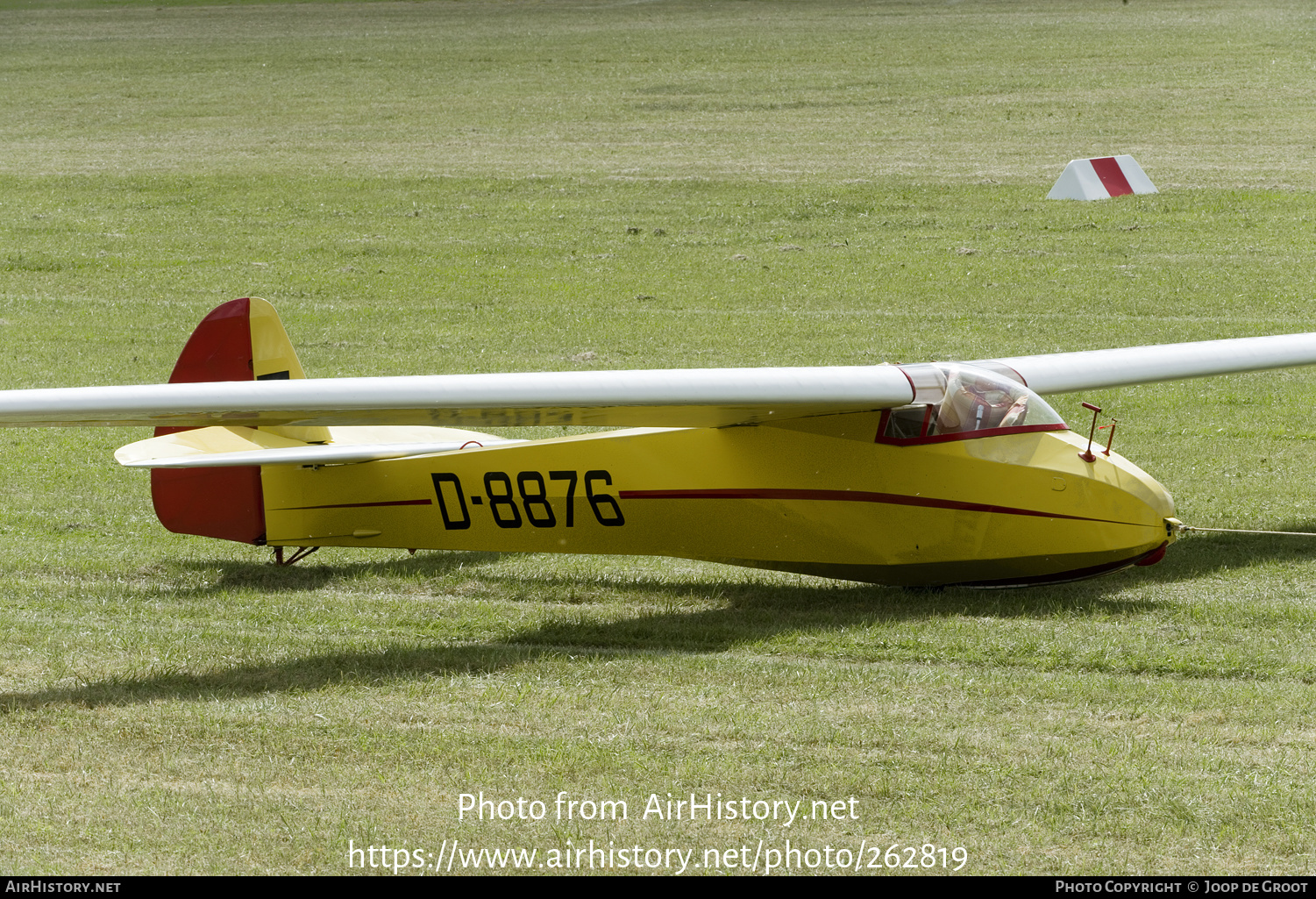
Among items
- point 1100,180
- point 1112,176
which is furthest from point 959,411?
point 1112,176

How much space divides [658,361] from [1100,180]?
13.4 m

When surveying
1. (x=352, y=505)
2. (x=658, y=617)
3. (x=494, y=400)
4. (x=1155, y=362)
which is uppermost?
(x=494, y=400)

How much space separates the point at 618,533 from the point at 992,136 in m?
25.5

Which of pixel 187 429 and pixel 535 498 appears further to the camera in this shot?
pixel 187 429

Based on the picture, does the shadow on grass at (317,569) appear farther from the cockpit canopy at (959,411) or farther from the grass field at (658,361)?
the cockpit canopy at (959,411)

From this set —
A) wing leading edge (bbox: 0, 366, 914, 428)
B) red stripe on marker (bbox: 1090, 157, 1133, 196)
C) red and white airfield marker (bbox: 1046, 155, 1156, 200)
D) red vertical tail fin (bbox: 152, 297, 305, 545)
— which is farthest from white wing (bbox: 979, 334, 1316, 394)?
red stripe on marker (bbox: 1090, 157, 1133, 196)

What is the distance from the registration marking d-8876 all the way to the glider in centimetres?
1

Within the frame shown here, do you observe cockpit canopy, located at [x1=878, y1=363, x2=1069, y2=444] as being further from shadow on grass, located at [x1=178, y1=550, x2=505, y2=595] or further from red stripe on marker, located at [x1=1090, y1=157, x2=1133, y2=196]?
red stripe on marker, located at [x1=1090, y1=157, x2=1133, y2=196]

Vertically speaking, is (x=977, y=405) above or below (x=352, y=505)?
above

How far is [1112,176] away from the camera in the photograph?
1137 inches

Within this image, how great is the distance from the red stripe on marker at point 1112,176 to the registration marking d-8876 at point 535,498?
2074 centimetres

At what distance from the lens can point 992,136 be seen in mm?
33719

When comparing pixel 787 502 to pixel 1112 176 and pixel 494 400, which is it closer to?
pixel 494 400

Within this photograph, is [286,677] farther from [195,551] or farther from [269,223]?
[269,223]
